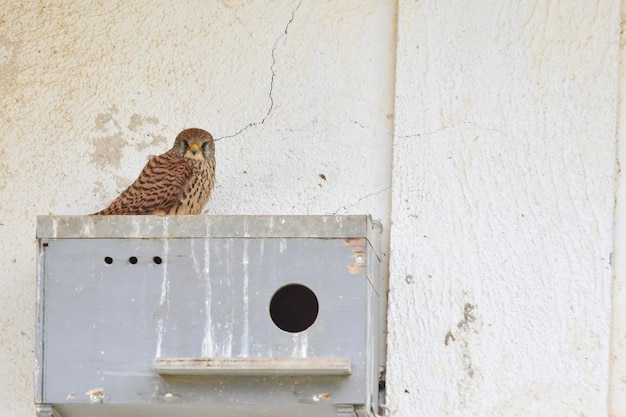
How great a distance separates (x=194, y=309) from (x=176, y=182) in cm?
57

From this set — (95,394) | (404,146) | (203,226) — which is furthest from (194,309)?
(404,146)

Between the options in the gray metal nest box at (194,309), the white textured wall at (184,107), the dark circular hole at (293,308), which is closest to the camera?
the gray metal nest box at (194,309)

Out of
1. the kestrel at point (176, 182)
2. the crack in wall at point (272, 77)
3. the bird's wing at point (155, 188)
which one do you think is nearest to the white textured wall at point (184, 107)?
the crack in wall at point (272, 77)

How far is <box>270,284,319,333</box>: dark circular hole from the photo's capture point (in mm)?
3775

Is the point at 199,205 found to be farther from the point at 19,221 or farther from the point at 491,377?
the point at 491,377

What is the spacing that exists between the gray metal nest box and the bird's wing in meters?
0.35

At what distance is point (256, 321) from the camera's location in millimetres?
3234

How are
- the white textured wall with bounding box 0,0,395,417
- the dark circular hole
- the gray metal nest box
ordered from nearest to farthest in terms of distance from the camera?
the gray metal nest box → the dark circular hole → the white textured wall with bounding box 0,0,395,417

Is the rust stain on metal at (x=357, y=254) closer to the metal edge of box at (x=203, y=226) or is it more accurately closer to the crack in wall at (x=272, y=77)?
the metal edge of box at (x=203, y=226)

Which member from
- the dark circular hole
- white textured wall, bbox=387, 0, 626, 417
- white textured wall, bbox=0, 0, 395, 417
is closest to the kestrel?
white textured wall, bbox=0, 0, 395, 417

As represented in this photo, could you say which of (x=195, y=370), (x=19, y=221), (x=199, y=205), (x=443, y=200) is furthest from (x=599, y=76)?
(x=19, y=221)

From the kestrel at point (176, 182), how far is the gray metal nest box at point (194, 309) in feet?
1.20

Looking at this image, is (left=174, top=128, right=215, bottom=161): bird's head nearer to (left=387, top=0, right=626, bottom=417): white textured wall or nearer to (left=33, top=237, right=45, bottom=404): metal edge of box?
(left=387, top=0, right=626, bottom=417): white textured wall

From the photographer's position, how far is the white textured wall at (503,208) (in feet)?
11.9
